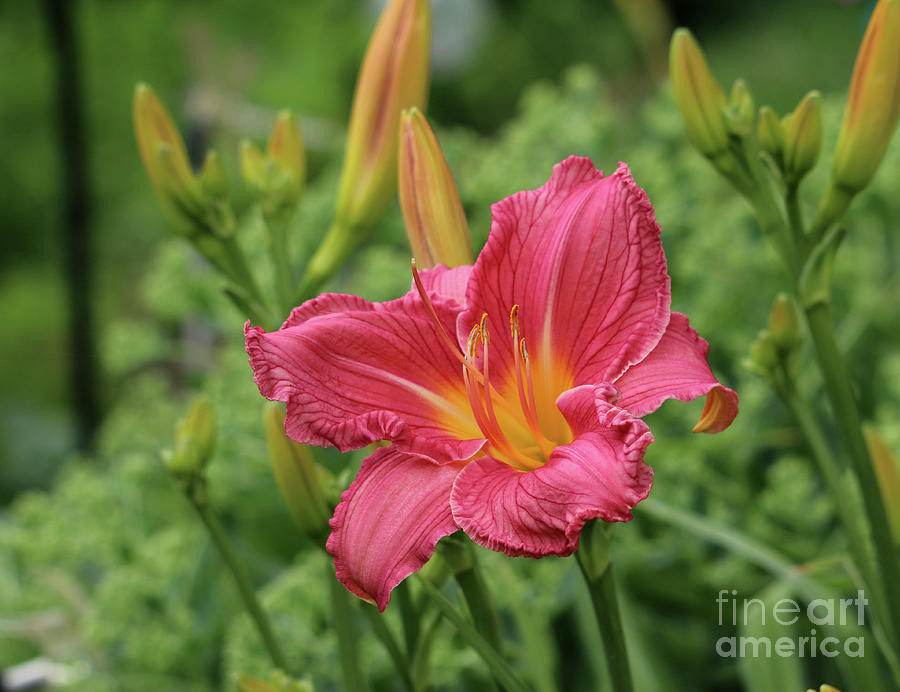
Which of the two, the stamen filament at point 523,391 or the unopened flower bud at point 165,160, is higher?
the unopened flower bud at point 165,160

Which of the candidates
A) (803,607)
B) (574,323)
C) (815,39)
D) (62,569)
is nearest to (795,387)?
(574,323)

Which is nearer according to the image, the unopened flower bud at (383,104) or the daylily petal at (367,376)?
the daylily petal at (367,376)

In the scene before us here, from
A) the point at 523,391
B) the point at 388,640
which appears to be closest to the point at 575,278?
the point at 523,391

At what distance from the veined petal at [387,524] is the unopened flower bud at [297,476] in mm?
70

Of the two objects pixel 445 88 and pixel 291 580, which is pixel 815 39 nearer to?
pixel 445 88

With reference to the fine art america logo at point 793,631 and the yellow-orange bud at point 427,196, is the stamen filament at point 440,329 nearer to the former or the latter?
the yellow-orange bud at point 427,196

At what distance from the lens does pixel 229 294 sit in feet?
1.19

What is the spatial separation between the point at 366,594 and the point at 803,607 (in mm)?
410

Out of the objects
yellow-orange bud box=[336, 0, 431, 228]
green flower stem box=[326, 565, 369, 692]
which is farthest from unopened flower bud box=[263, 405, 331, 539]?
→ yellow-orange bud box=[336, 0, 431, 228]

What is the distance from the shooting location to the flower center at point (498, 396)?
29 centimetres

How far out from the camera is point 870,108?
35 cm

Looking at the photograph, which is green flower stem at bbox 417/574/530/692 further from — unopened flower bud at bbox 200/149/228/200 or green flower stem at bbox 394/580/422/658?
unopened flower bud at bbox 200/149/228/200

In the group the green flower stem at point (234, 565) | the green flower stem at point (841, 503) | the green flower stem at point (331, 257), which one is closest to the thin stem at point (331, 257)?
the green flower stem at point (331, 257)

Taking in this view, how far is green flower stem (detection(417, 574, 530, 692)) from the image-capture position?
0.93 feet
